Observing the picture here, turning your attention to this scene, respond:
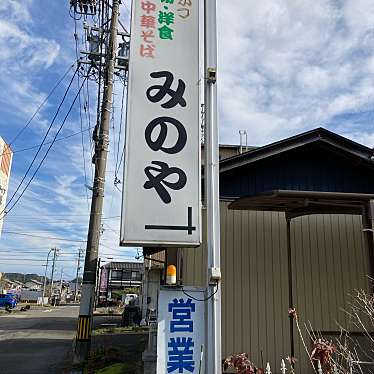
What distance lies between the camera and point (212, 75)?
14.6ft

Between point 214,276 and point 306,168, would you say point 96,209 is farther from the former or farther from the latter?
point 214,276

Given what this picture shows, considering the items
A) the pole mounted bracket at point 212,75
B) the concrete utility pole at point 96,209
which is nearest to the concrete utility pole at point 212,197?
the pole mounted bracket at point 212,75

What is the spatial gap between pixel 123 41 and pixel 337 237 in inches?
335

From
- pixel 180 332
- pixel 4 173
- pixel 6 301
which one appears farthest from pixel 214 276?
pixel 6 301

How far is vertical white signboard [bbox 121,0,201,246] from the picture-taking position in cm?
386

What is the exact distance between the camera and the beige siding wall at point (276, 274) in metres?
7.93

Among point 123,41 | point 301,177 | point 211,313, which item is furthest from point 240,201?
point 123,41

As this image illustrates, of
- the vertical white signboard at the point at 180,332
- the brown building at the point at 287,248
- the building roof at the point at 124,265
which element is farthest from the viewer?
the building roof at the point at 124,265

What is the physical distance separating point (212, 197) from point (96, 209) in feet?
22.8

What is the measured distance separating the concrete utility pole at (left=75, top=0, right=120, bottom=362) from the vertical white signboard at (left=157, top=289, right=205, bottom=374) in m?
6.63

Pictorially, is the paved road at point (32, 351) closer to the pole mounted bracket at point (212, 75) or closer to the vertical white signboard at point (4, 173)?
the pole mounted bracket at point (212, 75)

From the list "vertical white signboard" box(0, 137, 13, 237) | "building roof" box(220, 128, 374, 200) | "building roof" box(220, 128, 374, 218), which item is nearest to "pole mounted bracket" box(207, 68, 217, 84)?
"building roof" box(220, 128, 374, 218)

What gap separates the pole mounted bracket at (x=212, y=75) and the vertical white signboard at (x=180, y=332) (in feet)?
7.25

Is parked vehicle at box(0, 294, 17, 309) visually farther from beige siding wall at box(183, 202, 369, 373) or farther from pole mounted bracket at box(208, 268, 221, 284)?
pole mounted bracket at box(208, 268, 221, 284)
